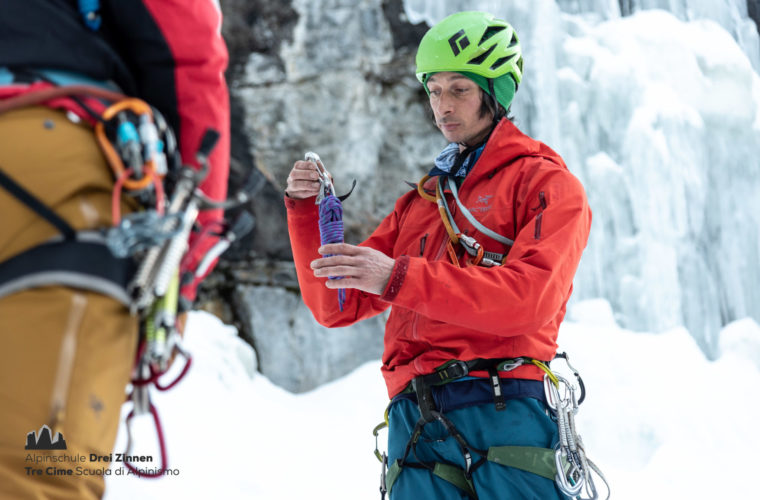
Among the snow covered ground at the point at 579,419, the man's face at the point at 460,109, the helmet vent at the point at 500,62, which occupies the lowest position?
the snow covered ground at the point at 579,419

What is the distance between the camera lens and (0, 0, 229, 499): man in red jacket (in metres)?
1.27

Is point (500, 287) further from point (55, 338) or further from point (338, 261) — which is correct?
point (55, 338)

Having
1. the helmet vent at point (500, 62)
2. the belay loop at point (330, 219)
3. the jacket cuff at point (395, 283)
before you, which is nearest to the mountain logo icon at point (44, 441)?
the jacket cuff at point (395, 283)

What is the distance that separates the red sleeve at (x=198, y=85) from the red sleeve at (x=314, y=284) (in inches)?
32.1

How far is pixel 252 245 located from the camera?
Result: 855 cm

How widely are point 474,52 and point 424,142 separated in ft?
19.7

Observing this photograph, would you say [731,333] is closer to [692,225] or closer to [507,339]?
[692,225]

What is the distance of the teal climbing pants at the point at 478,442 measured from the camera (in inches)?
83.0

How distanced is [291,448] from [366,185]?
126 inches

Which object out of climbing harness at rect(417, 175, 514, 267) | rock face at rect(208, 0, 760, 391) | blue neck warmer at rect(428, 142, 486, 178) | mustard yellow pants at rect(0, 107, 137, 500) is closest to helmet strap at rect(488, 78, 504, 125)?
blue neck warmer at rect(428, 142, 486, 178)

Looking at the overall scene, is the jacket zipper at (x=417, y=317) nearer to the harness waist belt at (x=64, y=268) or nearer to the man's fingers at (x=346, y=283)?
the man's fingers at (x=346, y=283)

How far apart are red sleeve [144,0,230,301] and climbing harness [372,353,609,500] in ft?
2.85

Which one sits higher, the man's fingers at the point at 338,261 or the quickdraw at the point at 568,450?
the man's fingers at the point at 338,261

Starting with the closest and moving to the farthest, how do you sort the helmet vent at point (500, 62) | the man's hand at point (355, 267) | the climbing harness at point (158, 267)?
1. the climbing harness at point (158, 267)
2. the man's hand at point (355, 267)
3. the helmet vent at point (500, 62)
